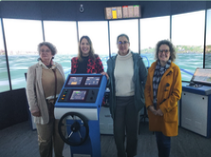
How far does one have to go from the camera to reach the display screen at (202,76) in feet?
8.86

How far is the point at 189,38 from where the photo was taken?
3242mm

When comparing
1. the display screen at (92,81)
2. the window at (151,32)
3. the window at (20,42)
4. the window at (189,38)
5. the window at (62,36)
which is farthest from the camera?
the window at (62,36)

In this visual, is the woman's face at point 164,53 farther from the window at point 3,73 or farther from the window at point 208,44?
the window at point 3,73

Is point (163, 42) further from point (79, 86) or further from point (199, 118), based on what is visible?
point (199, 118)

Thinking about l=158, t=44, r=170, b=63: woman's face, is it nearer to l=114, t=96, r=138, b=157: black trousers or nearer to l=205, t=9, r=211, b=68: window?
l=114, t=96, r=138, b=157: black trousers

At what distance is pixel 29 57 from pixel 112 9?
2.29 meters

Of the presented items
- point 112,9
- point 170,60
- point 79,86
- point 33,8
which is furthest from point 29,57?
point 170,60

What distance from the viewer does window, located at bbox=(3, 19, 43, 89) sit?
133 inches

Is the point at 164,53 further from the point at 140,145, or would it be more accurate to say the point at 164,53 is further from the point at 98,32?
the point at 98,32

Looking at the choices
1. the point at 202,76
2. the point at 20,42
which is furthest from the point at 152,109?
the point at 20,42

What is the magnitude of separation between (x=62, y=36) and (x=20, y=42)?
3.11 ft

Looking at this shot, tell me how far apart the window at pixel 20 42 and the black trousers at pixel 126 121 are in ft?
9.10

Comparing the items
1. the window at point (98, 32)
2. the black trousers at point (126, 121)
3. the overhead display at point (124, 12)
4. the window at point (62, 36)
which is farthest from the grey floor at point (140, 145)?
the overhead display at point (124, 12)

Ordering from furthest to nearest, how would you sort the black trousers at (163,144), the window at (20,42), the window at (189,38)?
the window at (20,42) → the window at (189,38) → the black trousers at (163,144)
